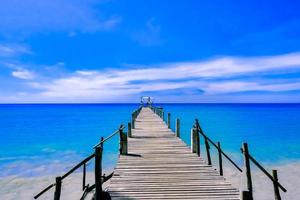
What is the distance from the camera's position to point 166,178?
801 centimetres

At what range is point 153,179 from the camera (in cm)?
791

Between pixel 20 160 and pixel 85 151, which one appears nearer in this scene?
pixel 20 160

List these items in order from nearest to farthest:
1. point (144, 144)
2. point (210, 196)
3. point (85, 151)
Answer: point (210, 196) < point (144, 144) < point (85, 151)

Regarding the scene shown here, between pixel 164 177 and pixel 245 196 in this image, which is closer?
pixel 245 196

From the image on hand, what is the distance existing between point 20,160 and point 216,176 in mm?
23760

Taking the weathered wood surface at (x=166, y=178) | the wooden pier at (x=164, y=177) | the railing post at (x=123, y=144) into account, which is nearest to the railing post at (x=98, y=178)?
the wooden pier at (x=164, y=177)

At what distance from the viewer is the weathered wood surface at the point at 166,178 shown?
22.2 feet

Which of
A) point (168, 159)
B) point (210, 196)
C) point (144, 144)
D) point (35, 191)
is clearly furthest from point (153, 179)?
point (35, 191)

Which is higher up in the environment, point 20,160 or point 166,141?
point 166,141

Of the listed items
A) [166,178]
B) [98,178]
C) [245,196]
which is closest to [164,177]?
[166,178]

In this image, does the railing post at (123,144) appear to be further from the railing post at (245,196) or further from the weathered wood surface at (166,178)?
the railing post at (245,196)

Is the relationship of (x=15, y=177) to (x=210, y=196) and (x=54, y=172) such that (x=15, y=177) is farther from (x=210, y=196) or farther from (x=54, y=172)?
(x=210, y=196)

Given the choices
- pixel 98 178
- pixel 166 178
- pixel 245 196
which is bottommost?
pixel 166 178

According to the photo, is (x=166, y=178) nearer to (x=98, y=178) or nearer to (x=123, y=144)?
(x=98, y=178)
